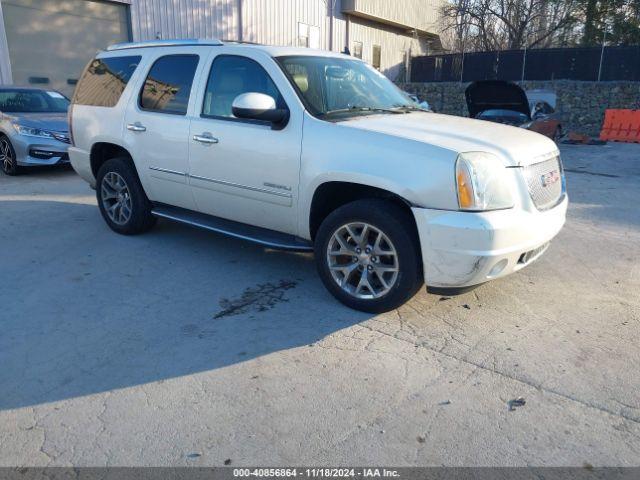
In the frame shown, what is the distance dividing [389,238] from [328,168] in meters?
0.69

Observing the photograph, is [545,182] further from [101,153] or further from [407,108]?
[101,153]

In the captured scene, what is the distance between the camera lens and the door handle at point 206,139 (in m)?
4.66

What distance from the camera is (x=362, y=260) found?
13.0ft

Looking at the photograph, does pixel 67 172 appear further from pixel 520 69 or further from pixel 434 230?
pixel 520 69

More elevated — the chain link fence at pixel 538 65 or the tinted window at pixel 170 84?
the chain link fence at pixel 538 65

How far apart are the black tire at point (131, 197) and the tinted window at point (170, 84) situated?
28.3 inches

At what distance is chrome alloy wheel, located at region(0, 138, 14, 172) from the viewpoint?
377 inches

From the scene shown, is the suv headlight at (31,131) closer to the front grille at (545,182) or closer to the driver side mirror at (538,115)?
the front grille at (545,182)

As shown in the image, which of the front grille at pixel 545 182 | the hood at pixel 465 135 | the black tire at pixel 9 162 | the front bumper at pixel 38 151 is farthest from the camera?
the black tire at pixel 9 162

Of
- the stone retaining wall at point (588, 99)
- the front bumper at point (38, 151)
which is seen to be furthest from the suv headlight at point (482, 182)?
the stone retaining wall at point (588, 99)

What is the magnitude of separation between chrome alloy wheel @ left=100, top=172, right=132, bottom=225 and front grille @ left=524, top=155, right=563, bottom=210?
4.03m

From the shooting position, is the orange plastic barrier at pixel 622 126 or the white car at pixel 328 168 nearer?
the white car at pixel 328 168

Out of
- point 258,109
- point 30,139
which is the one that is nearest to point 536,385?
point 258,109

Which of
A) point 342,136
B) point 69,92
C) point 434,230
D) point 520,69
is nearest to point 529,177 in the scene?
point 434,230
